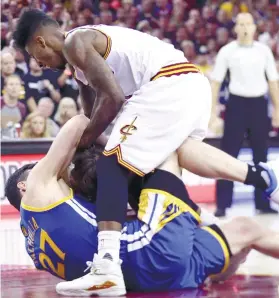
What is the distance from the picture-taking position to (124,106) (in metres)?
4.16

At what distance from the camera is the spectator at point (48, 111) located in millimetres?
8844

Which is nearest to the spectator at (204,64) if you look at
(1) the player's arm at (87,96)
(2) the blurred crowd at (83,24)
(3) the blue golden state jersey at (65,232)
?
(2) the blurred crowd at (83,24)

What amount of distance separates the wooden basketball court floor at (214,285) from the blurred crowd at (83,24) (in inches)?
106

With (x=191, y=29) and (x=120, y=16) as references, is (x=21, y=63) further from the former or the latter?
(x=191, y=29)

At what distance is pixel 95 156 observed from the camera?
13.9ft

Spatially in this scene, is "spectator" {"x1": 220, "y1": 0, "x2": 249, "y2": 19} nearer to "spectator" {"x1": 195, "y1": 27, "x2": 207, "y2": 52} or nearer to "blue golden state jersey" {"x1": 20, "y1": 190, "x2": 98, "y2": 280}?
"spectator" {"x1": 195, "y1": 27, "x2": 207, "y2": 52}

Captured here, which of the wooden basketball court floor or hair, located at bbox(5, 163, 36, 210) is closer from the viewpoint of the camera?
the wooden basketball court floor

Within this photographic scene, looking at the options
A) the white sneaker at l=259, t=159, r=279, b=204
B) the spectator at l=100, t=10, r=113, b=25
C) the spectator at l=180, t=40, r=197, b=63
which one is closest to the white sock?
the white sneaker at l=259, t=159, r=279, b=204

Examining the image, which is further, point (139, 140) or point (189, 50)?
point (189, 50)

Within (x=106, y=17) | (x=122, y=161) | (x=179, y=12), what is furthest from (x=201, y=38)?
(x=122, y=161)

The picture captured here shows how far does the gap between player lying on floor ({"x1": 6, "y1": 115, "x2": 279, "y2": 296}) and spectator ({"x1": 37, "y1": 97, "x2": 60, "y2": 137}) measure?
4.81 meters

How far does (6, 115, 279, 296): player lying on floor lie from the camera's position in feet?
12.7

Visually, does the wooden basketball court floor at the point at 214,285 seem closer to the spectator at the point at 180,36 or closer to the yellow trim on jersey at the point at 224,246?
the yellow trim on jersey at the point at 224,246

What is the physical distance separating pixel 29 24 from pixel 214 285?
1.54m
